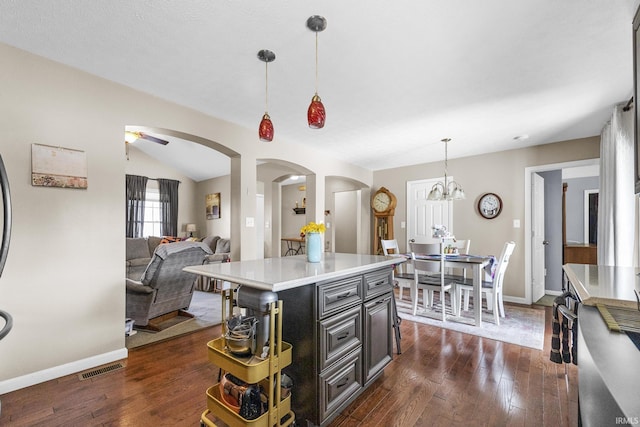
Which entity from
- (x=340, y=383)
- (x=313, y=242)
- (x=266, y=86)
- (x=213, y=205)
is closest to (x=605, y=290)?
(x=340, y=383)

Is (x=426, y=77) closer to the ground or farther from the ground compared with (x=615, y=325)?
farther from the ground

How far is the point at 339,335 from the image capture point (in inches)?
65.7

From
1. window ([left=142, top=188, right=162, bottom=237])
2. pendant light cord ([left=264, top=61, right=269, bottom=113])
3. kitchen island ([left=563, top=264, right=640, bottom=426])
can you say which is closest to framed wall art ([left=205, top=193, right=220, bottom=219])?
window ([left=142, top=188, right=162, bottom=237])

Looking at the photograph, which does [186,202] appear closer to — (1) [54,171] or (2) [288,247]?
(2) [288,247]

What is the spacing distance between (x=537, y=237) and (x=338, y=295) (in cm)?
438

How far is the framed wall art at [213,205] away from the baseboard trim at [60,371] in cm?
520

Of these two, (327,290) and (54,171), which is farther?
(54,171)

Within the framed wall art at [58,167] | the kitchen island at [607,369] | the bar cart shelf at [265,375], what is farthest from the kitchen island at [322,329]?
the framed wall art at [58,167]

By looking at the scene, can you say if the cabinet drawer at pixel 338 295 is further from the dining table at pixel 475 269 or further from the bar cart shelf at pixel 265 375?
the dining table at pixel 475 269

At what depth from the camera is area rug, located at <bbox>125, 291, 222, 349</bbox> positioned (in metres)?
2.85

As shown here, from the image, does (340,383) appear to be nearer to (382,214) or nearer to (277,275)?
(277,275)

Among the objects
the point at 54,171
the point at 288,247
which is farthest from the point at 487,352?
the point at 288,247

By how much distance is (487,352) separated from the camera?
2.62 meters

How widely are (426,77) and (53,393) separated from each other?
11.8ft
